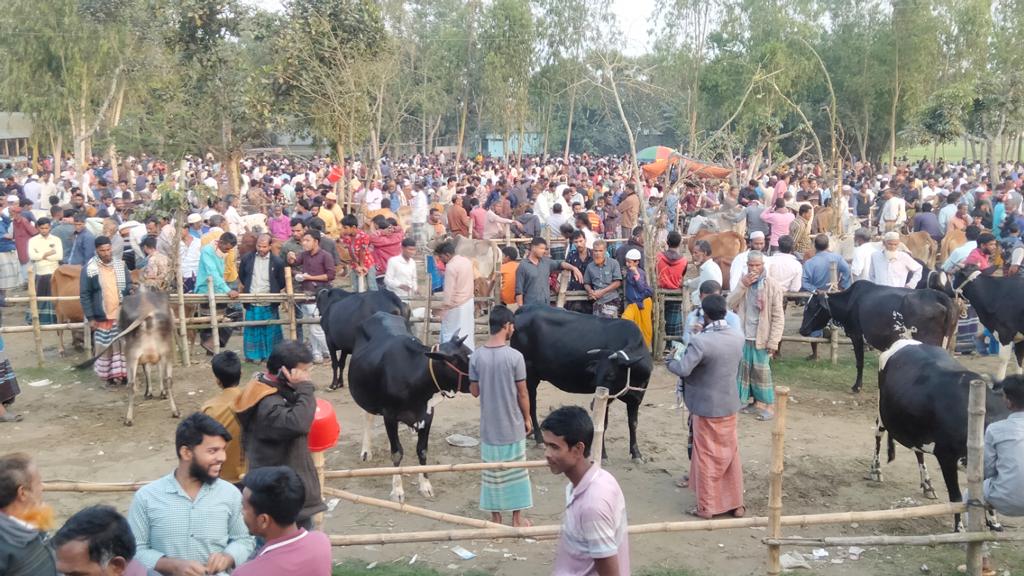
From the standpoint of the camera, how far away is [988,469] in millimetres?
6098

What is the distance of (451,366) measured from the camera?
7.90 m

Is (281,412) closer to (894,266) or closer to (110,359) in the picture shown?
(110,359)

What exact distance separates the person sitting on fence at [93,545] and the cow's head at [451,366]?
4416 mm

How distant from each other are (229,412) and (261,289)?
728cm

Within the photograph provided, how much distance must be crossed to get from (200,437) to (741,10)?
37755mm

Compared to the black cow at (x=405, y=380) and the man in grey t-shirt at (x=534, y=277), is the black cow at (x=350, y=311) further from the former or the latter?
the black cow at (x=405, y=380)

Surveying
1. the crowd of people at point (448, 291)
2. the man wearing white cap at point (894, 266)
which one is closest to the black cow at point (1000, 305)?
the man wearing white cap at point (894, 266)

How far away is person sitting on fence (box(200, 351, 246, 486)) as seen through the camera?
17.7ft

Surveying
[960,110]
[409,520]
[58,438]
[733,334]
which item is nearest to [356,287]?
[58,438]

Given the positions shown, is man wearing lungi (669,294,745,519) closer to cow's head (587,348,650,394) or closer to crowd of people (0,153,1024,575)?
crowd of people (0,153,1024,575)

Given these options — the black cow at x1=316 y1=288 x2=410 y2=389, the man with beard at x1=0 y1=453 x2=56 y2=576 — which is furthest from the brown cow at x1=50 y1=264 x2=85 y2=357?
the man with beard at x1=0 y1=453 x2=56 y2=576

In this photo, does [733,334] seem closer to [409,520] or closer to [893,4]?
[409,520]

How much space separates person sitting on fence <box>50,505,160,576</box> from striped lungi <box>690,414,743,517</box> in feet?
16.4

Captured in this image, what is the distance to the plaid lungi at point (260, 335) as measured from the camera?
12.4 meters
